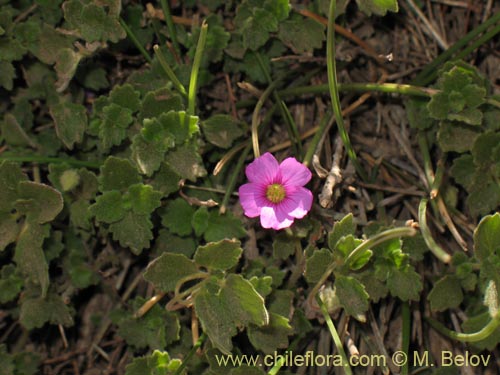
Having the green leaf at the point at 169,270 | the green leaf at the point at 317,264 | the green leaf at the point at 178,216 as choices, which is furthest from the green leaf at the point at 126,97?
the green leaf at the point at 317,264

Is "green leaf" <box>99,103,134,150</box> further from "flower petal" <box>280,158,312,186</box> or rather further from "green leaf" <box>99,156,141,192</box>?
"flower petal" <box>280,158,312,186</box>

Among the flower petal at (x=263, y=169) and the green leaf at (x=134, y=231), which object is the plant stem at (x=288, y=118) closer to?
the flower petal at (x=263, y=169)

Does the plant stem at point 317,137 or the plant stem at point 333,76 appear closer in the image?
the plant stem at point 333,76

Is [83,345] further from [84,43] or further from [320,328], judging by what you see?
[84,43]

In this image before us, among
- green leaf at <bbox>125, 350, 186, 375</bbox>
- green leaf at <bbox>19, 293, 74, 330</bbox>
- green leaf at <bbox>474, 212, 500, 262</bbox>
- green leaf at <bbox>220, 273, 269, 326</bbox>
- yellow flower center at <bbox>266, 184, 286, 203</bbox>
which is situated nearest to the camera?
green leaf at <bbox>474, 212, 500, 262</bbox>

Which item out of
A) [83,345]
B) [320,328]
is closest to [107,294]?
[83,345]

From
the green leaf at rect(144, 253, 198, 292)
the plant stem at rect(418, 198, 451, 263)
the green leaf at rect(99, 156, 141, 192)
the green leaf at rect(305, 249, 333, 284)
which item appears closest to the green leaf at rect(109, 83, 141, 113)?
the green leaf at rect(99, 156, 141, 192)

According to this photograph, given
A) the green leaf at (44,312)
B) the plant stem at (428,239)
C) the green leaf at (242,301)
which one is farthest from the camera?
the green leaf at (44,312)
